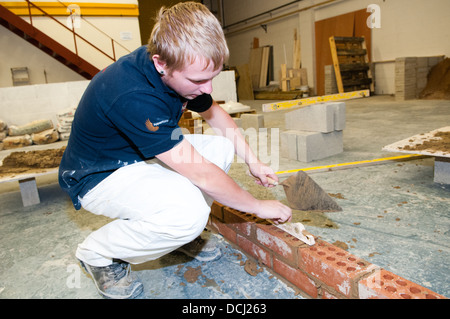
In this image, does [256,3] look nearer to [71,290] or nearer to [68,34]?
[68,34]

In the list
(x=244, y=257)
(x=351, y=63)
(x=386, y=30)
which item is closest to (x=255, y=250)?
(x=244, y=257)

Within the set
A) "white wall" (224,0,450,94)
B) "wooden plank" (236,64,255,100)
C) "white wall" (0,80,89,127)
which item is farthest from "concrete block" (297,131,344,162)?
"wooden plank" (236,64,255,100)

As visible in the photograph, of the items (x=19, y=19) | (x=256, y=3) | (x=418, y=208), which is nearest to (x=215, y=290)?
(x=418, y=208)

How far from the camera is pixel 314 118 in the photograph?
3.97m

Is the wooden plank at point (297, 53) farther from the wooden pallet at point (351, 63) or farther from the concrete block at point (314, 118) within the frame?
the concrete block at point (314, 118)

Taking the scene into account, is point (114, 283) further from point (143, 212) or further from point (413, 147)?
point (413, 147)

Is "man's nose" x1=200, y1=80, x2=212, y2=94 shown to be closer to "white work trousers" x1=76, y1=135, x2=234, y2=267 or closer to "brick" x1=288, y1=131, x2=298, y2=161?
"white work trousers" x1=76, y1=135, x2=234, y2=267

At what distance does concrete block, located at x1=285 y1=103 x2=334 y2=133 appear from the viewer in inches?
152

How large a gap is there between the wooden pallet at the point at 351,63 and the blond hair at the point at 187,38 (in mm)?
9604

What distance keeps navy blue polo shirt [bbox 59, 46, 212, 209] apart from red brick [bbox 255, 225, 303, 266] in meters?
0.73

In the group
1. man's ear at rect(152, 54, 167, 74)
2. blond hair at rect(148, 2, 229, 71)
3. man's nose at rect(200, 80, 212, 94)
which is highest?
blond hair at rect(148, 2, 229, 71)

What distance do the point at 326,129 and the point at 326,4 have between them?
383 inches

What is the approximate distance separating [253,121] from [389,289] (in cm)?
514

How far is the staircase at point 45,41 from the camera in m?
8.38
